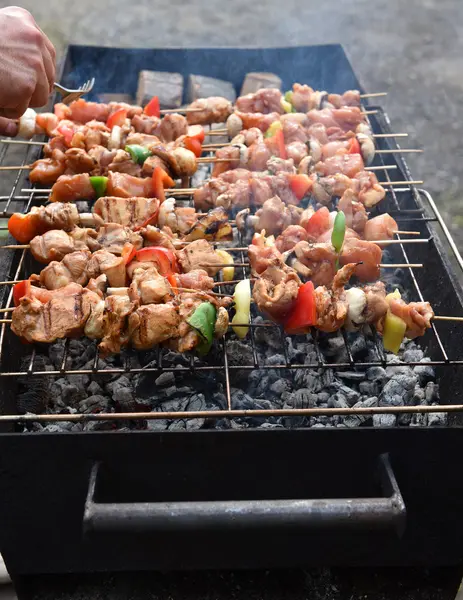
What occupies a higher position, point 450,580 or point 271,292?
point 271,292

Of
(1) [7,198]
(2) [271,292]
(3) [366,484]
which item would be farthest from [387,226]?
(1) [7,198]

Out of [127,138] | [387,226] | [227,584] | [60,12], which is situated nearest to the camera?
[227,584]

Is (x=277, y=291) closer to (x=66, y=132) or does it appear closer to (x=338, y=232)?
(x=338, y=232)

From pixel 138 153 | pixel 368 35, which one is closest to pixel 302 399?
pixel 138 153

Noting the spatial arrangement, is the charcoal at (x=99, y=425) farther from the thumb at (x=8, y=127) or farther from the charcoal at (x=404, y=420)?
the thumb at (x=8, y=127)

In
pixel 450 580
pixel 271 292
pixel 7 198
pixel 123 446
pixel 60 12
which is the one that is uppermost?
pixel 60 12

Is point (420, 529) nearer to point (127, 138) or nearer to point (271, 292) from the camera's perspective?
point (271, 292)
